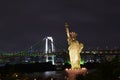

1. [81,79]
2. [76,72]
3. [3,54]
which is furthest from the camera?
[3,54]

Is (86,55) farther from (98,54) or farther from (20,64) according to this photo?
(20,64)

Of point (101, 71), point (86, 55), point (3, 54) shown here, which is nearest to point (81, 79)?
point (101, 71)

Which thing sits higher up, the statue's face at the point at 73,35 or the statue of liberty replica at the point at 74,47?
the statue's face at the point at 73,35

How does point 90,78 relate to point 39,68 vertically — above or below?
below

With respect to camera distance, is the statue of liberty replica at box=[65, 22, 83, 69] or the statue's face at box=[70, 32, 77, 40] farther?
the statue of liberty replica at box=[65, 22, 83, 69]

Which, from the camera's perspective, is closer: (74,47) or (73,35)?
(73,35)

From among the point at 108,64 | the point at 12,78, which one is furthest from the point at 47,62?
the point at 108,64

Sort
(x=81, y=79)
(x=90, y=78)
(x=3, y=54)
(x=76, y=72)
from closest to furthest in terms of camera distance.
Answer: (x=90, y=78), (x=81, y=79), (x=76, y=72), (x=3, y=54)

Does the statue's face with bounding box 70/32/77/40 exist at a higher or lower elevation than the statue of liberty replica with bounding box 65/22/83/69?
higher

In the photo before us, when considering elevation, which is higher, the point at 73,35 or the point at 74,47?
the point at 73,35

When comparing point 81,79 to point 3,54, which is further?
point 3,54

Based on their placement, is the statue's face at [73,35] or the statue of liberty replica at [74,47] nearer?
the statue's face at [73,35]
